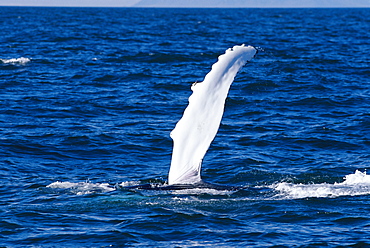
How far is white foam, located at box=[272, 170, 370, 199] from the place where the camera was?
1232 centimetres

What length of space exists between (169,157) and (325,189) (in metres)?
4.39

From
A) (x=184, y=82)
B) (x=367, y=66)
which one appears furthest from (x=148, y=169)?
(x=367, y=66)

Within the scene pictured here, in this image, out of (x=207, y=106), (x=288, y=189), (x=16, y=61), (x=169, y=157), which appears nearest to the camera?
(x=207, y=106)

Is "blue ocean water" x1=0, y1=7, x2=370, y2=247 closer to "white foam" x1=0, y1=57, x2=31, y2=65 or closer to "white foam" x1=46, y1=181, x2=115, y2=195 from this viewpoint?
"white foam" x1=46, y1=181, x2=115, y2=195

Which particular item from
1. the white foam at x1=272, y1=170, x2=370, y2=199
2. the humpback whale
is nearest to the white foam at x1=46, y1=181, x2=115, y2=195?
the humpback whale

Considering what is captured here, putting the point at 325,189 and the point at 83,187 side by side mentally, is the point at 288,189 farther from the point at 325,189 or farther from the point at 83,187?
the point at 83,187

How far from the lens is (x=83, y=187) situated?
12484mm

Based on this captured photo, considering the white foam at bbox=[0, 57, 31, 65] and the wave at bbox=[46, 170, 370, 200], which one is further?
the white foam at bbox=[0, 57, 31, 65]

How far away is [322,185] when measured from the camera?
12992mm

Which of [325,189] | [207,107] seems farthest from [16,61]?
[207,107]

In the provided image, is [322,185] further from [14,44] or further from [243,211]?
[14,44]

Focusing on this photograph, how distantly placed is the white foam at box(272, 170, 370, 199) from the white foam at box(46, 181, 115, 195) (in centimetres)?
331

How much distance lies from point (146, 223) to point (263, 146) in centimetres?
671

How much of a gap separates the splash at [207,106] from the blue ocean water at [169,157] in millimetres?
1361
